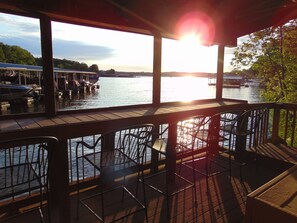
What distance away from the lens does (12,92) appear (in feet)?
62.5

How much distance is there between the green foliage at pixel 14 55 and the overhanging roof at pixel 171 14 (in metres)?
46.6

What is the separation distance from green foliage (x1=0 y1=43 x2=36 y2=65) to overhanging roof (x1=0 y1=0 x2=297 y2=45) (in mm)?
46621

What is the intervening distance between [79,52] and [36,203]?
1399 inches

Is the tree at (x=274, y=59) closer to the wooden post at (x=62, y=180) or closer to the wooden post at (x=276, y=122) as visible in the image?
the wooden post at (x=276, y=122)

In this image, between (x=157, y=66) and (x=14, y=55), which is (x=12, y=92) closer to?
(x=157, y=66)

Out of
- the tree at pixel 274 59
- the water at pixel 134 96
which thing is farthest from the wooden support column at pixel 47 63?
the tree at pixel 274 59

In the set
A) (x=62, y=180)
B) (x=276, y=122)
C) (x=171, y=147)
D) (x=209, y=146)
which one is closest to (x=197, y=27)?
(x=209, y=146)

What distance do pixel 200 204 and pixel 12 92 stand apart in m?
20.6

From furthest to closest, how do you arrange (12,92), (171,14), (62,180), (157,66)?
1. (12,92)
2. (157,66)
3. (171,14)
4. (62,180)

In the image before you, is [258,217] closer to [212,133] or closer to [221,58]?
[212,133]

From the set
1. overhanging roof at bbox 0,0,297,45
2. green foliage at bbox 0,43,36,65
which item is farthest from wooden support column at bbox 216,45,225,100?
green foliage at bbox 0,43,36,65

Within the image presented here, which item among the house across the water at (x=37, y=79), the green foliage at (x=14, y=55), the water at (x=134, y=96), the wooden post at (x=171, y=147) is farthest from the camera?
the green foliage at (x=14, y=55)

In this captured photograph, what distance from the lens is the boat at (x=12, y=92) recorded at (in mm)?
18562

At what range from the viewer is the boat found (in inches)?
731
